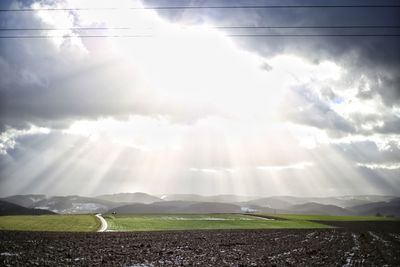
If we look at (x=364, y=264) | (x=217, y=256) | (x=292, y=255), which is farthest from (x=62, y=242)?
(x=364, y=264)

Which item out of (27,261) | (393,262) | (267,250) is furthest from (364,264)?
(27,261)

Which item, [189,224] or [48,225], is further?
[189,224]

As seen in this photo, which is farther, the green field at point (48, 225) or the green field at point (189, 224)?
the green field at point (189, 224)

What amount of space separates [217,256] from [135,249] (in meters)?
9.65

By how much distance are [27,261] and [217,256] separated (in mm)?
17282

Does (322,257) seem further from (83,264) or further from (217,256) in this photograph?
(83,264)

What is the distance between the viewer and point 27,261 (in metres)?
29.1

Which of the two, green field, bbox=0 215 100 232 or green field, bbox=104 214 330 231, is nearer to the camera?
green field, bbox=0 215 100 232

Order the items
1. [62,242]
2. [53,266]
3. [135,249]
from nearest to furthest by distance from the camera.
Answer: [53,266] → [135,249] → [62,242]

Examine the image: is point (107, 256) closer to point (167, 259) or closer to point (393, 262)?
point (167, 259)

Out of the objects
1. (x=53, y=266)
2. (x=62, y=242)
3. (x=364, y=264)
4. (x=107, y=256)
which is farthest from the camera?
(x=62, y=242)

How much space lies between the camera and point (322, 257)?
113 ft

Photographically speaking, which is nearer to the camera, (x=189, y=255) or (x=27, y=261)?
(x=27, y=261)

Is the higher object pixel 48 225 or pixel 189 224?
pixel 48 225
